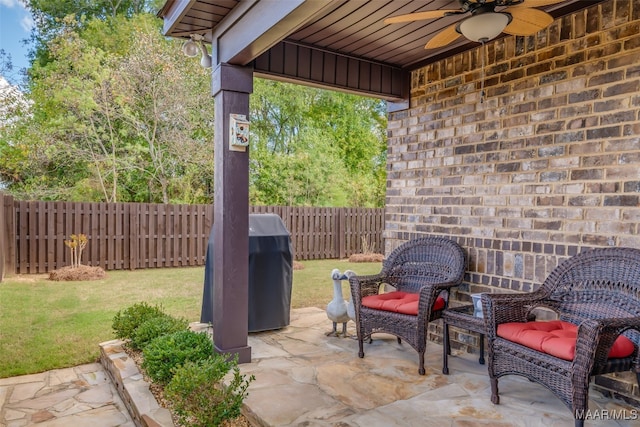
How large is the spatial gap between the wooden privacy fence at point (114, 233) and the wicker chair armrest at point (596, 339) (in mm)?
7603

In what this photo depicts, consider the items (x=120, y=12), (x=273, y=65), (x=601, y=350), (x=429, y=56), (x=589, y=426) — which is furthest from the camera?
(x=120, y=12)

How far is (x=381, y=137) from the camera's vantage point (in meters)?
17.9

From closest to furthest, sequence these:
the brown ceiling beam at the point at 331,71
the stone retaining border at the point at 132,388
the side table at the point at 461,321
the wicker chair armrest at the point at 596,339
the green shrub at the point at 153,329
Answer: the wicker chair armrest at the point at 596,339
the stone retaining border at the point at 132,388
the side table at the point at 461,321
the green shrub at the point at 153,329
the brown ceiling beam at the point at 331,71

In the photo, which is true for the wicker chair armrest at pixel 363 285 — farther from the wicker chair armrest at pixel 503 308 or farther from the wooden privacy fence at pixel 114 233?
the wooden privacy fence at pixel 114 233

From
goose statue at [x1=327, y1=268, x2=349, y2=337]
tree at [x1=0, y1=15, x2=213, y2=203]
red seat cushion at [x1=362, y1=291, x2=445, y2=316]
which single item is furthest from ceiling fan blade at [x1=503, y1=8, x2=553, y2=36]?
tree at [x1=0, y1=15, x2=213, y2=203]

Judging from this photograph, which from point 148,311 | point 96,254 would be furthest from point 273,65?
point 96,254

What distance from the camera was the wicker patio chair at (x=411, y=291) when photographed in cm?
301

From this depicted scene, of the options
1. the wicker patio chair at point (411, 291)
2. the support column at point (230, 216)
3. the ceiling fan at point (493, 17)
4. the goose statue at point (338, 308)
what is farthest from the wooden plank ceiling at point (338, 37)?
the goose statue at point (338, 308)

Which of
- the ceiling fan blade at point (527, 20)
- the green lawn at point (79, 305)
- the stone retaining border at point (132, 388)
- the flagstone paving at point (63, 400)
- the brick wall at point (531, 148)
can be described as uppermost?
the ceiling fan blade at point (527, 20)

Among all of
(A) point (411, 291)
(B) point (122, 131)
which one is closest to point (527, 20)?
(A) point (411, 291)

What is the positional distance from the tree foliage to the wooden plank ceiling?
765 cm

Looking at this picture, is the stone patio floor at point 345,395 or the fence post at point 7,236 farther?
the fence post at point 7,236

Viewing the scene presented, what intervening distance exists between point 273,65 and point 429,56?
143 cm

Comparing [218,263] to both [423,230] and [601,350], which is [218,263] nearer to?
[423,230]
